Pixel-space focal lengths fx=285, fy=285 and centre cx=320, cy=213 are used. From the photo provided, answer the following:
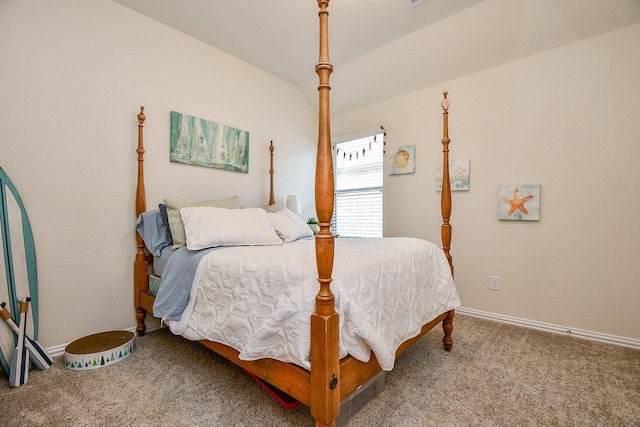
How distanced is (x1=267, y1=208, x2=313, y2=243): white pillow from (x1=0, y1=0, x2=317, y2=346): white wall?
2.76ft

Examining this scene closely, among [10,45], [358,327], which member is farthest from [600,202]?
[10,45]

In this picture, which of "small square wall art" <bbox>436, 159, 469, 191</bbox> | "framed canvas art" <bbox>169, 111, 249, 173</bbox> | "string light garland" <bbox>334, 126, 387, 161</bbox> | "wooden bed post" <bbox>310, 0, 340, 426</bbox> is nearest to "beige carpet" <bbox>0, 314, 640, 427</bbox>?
"wooden bed post" <bbox>310, 0, 340, 426</bbox>

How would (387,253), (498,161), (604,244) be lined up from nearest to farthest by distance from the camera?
(387,253), (604,244), (498,161)

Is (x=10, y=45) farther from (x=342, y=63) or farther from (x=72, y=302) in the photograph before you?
(x=342, y=63)

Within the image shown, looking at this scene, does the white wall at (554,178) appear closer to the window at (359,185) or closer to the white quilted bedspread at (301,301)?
the window at (359,185)

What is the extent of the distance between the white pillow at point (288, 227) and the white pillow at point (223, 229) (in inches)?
7.7

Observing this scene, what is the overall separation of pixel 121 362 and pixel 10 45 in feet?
7.14

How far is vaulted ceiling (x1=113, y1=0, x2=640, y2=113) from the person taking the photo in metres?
2.18

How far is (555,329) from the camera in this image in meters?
2.37

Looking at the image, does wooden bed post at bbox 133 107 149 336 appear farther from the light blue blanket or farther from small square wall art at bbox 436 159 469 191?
small square wall art at bbox 436 159 469 191

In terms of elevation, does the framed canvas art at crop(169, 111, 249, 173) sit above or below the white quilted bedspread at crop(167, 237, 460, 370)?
above

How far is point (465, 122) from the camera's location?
2.84m

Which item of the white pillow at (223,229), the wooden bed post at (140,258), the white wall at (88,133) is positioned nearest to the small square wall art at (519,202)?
the white pillow at (223,229)

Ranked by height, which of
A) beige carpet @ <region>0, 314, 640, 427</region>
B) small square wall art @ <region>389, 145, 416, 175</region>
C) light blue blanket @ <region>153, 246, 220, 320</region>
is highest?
small square wall art @ <region>389, 145, 416, 175</region>
